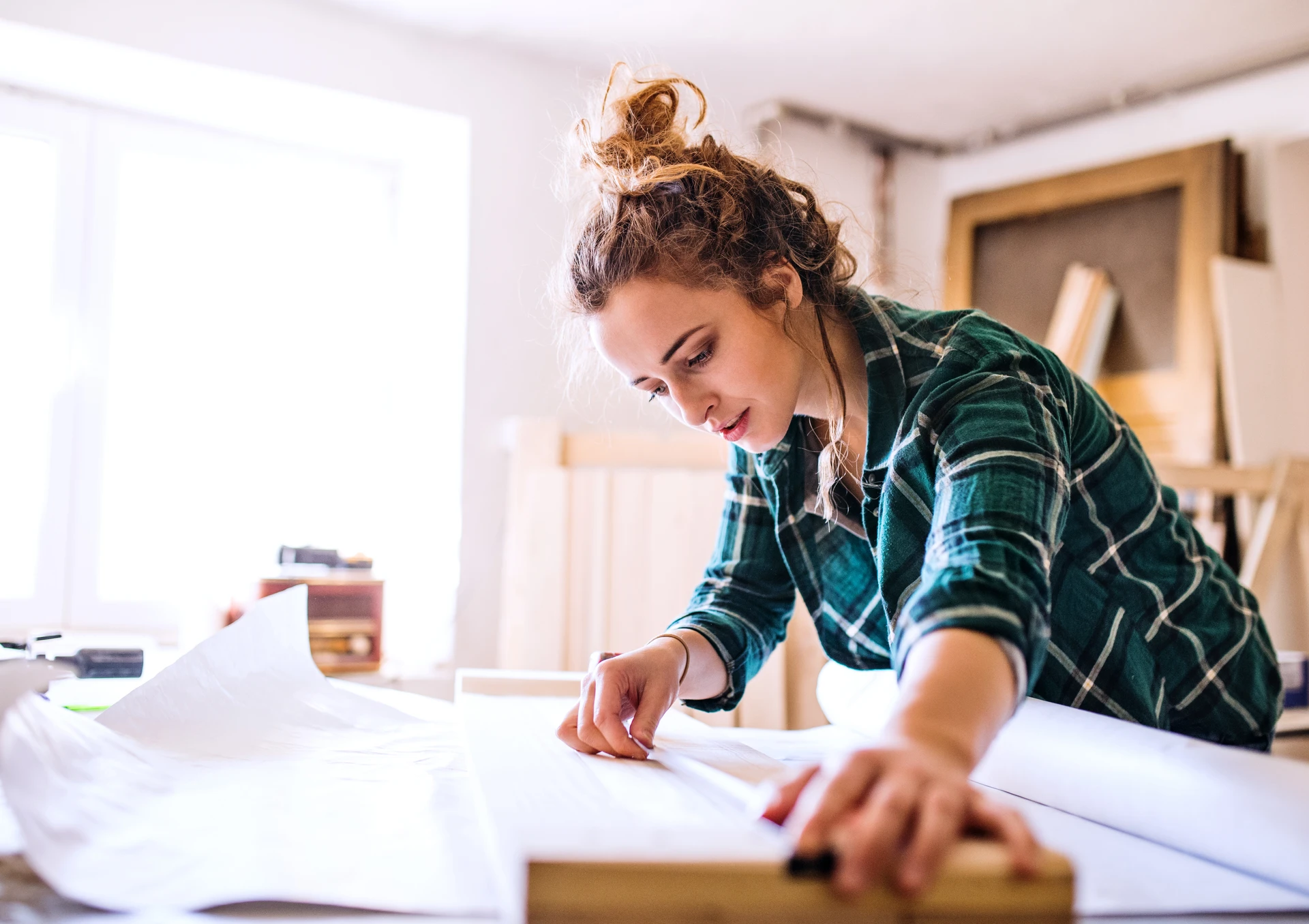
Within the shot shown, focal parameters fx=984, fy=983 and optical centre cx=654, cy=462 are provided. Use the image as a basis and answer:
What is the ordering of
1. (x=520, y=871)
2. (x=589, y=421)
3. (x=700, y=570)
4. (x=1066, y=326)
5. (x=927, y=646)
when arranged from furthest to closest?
1. (x=1066, y=326)
2. (x=589, y=421)
3. (x=700, y=570)
4. (x=927, y=646)
5. (x=520, y=871)

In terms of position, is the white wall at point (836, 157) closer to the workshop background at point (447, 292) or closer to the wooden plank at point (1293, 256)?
the workshop background at point (447, 292)

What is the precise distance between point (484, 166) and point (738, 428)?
1474mm

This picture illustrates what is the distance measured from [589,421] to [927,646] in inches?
69.8

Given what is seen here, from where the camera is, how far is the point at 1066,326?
247 cm

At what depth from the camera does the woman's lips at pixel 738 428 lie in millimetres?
912

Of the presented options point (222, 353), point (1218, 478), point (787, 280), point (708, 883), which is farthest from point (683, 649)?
point (1218, 478)

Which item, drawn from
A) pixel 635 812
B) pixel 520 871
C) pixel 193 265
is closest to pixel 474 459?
pixel 193 265

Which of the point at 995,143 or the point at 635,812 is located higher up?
the point at 995,143

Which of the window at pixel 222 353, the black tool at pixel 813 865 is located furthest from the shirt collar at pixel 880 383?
the window at pixel 222 353

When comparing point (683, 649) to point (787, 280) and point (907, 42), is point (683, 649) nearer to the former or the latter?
point (787, 280)

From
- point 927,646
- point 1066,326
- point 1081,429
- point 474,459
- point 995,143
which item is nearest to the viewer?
point 927,646

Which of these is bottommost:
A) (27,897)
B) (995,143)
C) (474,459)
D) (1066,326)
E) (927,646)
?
(27,897)

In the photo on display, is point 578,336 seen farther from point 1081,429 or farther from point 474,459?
point 474,459

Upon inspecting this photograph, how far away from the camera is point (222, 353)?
7.10 ft
